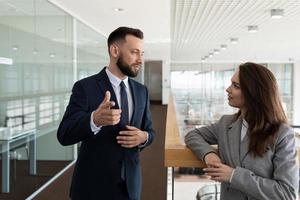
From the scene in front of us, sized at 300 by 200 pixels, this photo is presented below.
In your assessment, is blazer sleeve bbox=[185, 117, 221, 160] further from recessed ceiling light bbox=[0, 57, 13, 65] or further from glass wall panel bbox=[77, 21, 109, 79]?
glass wall panel bbox=[77, 21, 109, 79]

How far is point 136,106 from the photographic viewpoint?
5.62 ft

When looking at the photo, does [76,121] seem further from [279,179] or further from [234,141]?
[279,179]

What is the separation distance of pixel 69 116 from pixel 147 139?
1.33 ft

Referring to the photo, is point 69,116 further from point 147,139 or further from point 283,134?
point 283,134

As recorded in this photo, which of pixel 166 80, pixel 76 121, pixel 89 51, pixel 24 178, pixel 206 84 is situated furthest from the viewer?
pixel 206 84

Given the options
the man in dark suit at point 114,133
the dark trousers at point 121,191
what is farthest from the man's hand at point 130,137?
the dark trousers at point 121,191

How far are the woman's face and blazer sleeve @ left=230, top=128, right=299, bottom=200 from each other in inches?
7.8

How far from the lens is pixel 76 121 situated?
148 centimetres

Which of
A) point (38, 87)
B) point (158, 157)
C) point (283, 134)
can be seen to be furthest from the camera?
point (158, 157)

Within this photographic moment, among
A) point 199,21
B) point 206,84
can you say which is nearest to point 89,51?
point 199,21

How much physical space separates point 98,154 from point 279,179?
88 centimetres

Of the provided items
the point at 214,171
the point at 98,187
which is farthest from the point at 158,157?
the point at 214,171

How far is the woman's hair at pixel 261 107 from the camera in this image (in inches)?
43.9

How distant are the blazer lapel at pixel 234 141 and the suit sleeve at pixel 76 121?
1.98ft
